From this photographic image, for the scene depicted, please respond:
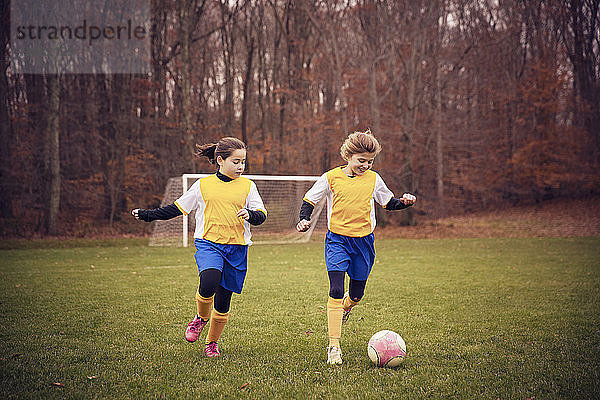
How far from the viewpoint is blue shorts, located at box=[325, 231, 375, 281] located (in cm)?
503

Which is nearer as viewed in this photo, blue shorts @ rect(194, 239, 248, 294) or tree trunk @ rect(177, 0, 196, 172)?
blue shorts @ rect(194, 239, 248, 294)

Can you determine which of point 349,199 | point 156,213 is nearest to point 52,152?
point 156,213

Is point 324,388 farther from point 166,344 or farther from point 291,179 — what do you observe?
point 291,179

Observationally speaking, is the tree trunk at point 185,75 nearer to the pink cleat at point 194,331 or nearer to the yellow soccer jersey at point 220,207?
the yellow soccer jersey at point 220,207

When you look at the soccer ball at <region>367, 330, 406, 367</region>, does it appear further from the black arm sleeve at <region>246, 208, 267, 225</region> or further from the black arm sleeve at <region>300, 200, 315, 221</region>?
the black arm sleeve at <region>246, 208, 267, 225</region>

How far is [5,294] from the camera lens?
8305mm

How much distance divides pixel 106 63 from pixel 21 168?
18.4 feet

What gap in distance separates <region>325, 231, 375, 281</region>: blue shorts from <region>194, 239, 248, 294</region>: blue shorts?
832 millimetres

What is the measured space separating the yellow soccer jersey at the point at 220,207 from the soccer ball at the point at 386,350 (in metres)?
1.49

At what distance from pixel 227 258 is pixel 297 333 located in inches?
62.1

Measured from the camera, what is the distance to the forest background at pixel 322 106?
21.5 metres

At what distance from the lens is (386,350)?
4.64 metres
